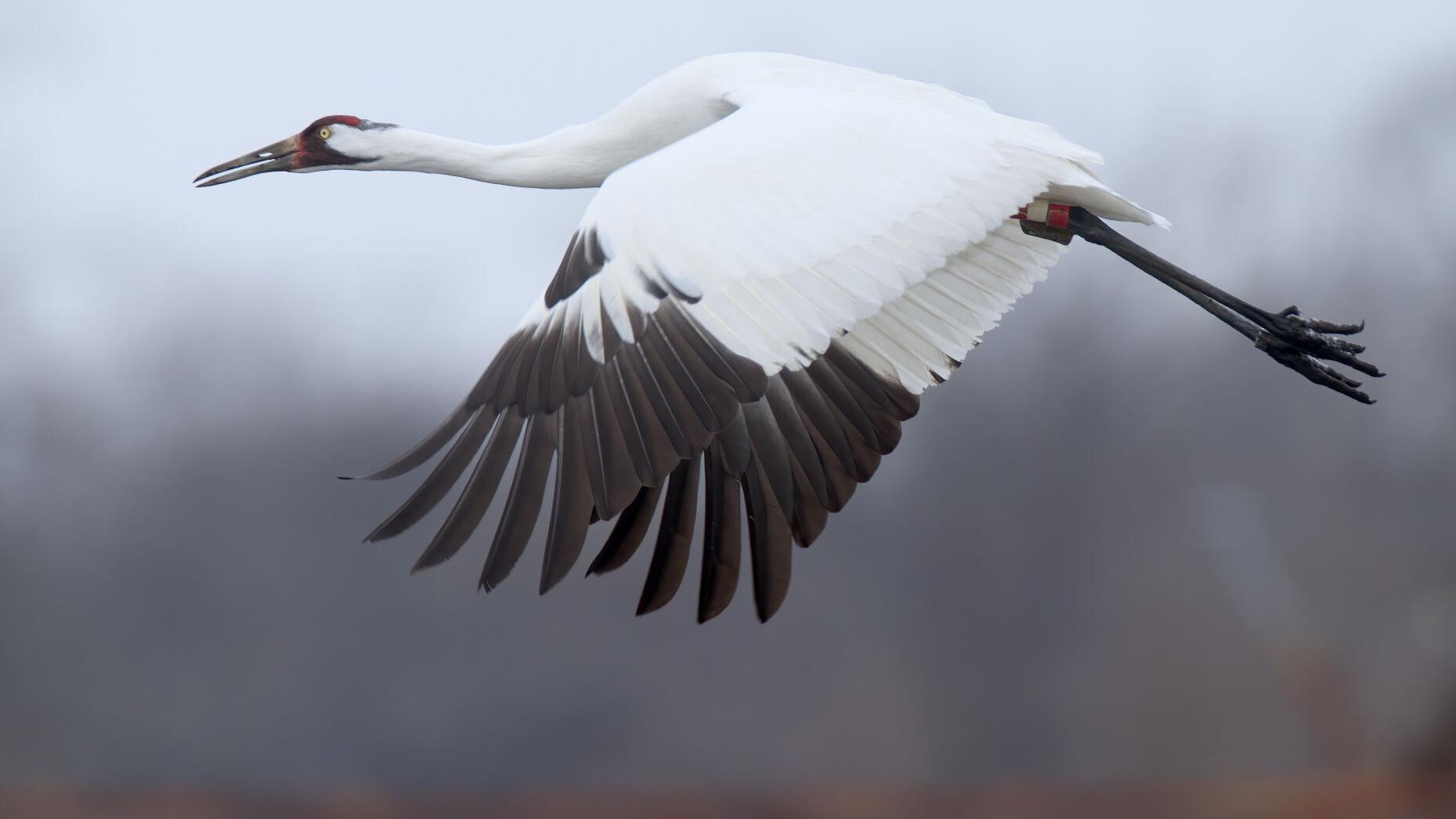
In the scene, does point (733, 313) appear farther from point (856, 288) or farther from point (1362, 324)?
point (1362, 324)

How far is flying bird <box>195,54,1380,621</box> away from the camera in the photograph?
3240mm

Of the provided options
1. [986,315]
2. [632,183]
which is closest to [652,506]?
[632,183]

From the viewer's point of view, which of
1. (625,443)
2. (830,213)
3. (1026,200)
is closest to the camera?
(625,443)

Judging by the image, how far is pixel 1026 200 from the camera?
3.74m

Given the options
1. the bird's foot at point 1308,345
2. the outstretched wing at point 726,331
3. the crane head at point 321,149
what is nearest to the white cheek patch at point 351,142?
the crane head at point 321,149

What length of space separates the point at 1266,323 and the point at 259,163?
10.3ft

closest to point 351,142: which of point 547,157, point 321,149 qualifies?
point 321,149

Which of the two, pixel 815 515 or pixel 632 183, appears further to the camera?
pixel 815 515

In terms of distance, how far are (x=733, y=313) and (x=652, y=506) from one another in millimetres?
708

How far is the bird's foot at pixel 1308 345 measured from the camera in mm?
4227

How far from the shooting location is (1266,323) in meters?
4.31

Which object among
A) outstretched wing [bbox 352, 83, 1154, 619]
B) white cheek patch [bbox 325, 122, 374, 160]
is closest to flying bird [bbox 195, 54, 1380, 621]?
outstretched wing [bbox 352, 83, 1154, 619]

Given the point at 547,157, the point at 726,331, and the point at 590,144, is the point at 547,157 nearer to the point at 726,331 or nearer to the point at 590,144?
the point at 590,144

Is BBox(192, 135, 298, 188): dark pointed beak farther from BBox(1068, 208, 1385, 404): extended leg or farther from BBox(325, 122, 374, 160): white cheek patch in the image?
BBox(1068, 208, 1385, 404): extended leg
